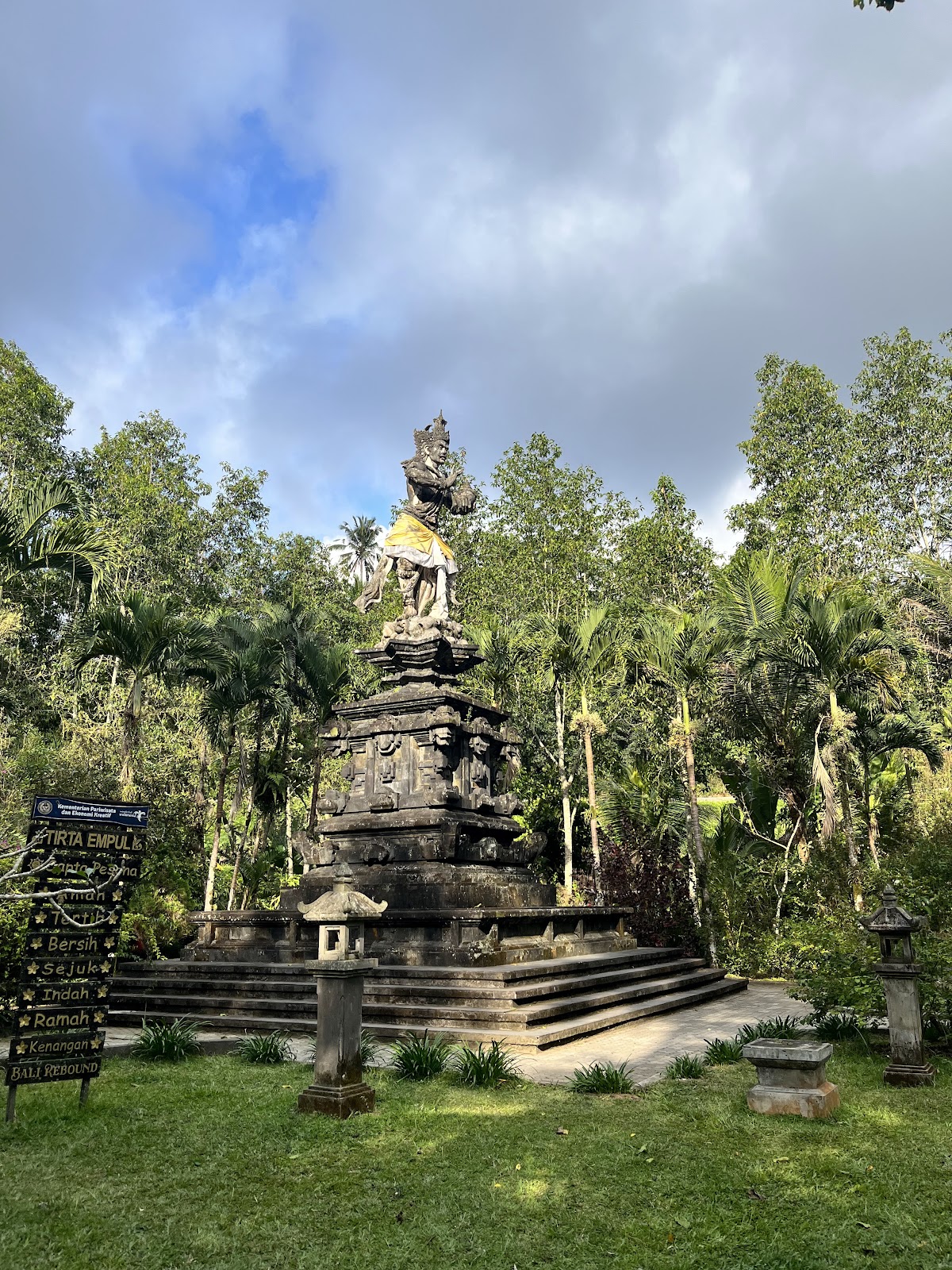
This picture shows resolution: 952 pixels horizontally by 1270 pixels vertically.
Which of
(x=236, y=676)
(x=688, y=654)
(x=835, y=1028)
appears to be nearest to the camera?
(x=835, y=1028)

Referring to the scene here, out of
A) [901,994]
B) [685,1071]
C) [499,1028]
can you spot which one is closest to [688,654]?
[499,1028]

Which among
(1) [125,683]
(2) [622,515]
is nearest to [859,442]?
(2) [622,515]

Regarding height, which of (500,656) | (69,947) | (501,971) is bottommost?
(501,971)

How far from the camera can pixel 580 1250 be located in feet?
13.1

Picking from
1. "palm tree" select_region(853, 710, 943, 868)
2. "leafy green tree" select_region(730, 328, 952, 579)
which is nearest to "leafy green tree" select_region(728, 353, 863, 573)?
"leafy green tree" select_region(730, 328, 952, 579)

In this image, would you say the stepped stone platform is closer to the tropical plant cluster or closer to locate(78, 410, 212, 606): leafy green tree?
the tropical plant cluster

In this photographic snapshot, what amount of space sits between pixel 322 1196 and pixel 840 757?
1363cm

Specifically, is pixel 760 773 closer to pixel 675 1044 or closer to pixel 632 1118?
pixel 675 1044

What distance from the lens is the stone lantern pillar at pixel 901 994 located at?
22.5 ft

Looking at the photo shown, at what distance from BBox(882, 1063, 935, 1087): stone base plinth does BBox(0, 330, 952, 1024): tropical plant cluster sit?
116 cm

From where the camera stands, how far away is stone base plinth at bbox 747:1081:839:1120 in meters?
5.91

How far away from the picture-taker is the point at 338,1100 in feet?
19.6

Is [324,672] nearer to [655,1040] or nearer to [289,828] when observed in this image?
[289,828]

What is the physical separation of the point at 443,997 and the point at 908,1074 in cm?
479
